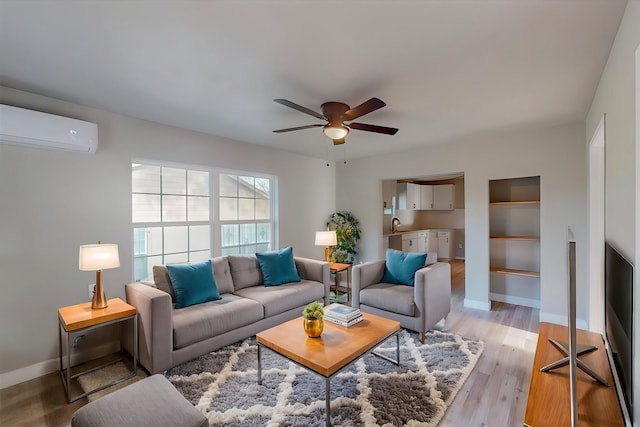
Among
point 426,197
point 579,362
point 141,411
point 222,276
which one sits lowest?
point 141,411

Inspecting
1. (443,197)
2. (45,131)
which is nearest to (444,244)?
(443,197)

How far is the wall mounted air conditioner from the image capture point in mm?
2254

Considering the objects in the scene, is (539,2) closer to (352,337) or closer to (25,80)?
(352,337)

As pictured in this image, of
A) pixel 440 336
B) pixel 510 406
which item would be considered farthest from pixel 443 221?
pixel 510 406

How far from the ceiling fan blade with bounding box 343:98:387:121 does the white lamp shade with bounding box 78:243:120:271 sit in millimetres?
2337

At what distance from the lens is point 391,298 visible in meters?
3.19

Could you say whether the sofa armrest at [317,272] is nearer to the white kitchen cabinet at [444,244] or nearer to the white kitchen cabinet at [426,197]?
the white kitchen cabinet at [426,197]

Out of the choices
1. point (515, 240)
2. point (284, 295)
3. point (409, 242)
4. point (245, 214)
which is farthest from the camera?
point (409, 242)

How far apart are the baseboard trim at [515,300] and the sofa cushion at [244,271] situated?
137 inches

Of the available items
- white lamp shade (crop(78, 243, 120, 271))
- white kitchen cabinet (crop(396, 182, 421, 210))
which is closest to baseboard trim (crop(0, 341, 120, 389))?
white lamp shade (crop(78, 243, 120, 271))

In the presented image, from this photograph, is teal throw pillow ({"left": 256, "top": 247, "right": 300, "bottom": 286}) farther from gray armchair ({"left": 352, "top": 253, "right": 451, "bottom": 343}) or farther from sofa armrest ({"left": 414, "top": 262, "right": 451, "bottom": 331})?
sofa armrest ({"left": 414, "top": 262, "right": 451, "bottom": 331})

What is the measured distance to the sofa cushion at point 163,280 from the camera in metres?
2.91

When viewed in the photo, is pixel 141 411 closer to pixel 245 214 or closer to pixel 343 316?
pixel 343 316

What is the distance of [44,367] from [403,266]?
3.64 m
